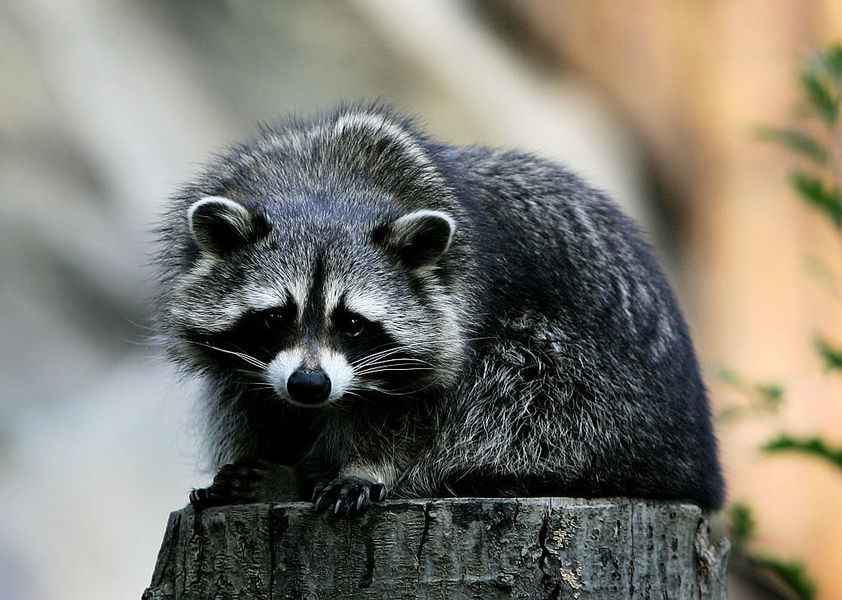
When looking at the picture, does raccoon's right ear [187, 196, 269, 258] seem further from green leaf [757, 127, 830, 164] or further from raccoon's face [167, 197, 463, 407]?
green leaf [757, 127, 830, 164]

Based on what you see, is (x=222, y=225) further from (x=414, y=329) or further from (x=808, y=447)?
(x=808, y=447)

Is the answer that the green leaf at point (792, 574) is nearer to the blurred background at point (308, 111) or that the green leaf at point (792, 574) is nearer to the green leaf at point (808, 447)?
the green leaf at point (808, 447)

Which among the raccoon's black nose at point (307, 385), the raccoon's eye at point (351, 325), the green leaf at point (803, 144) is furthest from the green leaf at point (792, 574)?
the raccoon's black nose at point (307, 385)

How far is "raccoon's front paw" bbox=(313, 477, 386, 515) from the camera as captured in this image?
4051 millimetres

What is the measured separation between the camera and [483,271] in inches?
193

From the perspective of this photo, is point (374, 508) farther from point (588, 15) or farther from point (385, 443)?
point (588, 15)

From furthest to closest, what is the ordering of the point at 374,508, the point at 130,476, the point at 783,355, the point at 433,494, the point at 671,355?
the point at 783,355, the point at 130,476, the point at 671,355, the point at 433,494, the point at 374,508

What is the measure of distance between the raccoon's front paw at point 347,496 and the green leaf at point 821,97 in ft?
12.9

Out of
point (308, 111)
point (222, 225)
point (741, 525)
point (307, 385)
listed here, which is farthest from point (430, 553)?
point (308, 111)

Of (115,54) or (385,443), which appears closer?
(385,443)

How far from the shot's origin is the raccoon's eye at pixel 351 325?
4.50m

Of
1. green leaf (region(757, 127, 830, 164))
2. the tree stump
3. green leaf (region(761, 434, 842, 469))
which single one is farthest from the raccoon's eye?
green leaf (region(757, 127, 830, 164))

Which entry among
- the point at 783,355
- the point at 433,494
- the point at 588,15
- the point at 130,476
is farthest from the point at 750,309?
the point at 433,494

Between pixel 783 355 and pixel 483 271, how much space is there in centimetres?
677
